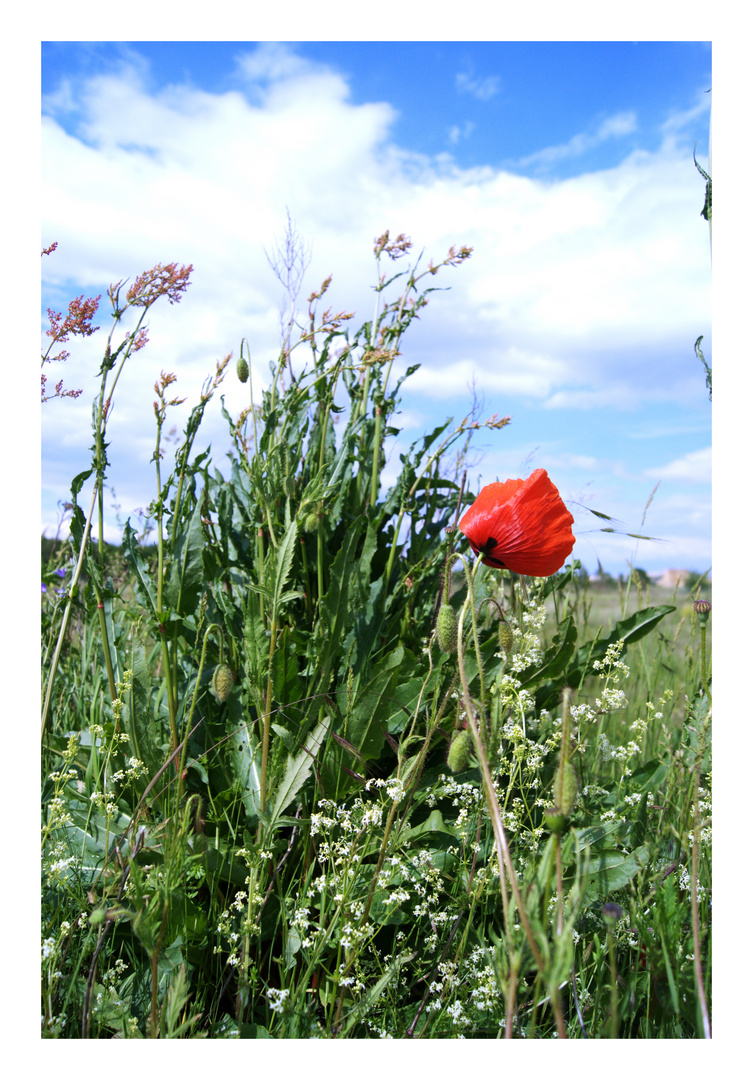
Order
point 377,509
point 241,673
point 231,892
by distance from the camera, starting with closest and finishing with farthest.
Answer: point 231,892
point 241,673
point 377,509

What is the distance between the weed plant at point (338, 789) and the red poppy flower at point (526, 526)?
9 centimetres

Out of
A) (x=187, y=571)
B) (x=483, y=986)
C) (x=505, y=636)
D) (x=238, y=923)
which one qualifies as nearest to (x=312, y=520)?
(x=187, y=571)

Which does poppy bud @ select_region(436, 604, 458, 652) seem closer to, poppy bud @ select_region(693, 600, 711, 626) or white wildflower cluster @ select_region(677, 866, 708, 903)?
poppy bud @ select_region(693, 600, 711, 626)

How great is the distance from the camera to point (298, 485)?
1.72 metres

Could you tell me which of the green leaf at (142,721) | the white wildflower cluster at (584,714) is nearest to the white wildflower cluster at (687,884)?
the white wildflower cluster at (584,714)
